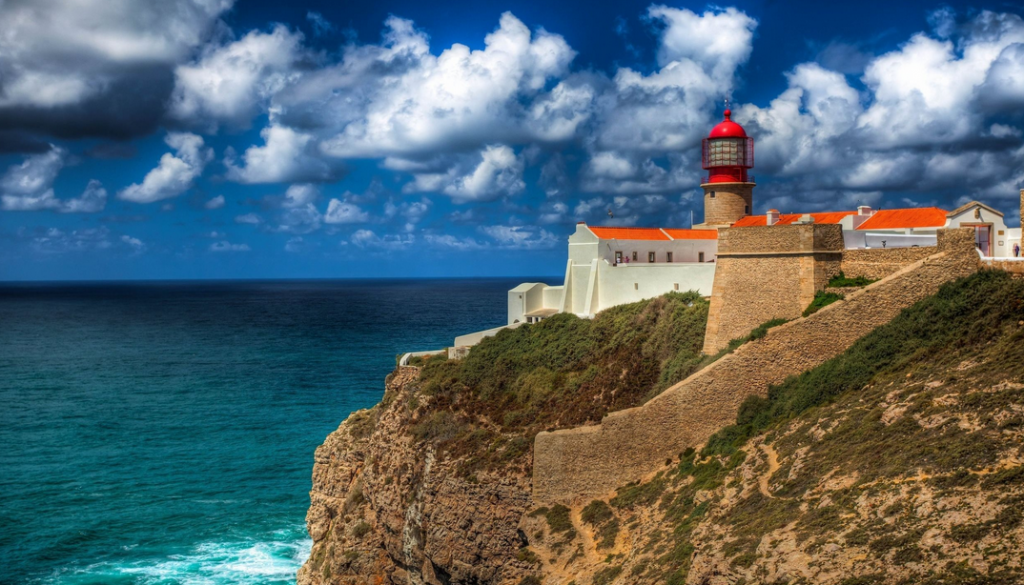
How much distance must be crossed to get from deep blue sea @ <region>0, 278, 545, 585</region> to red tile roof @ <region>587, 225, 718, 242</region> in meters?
18.1

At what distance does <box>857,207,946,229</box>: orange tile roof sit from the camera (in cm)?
2708

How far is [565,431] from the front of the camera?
21391 mm

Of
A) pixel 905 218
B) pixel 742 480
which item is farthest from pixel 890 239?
pixel 742 480

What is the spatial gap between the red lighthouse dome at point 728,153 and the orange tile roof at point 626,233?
10.9 ft

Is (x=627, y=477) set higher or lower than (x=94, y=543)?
higher

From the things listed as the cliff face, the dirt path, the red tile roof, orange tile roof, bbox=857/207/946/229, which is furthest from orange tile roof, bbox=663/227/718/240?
the dirt path

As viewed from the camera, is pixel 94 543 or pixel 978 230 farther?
pixel 94 543

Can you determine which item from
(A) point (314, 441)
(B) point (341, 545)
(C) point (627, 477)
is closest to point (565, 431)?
(C) point (627, 477)

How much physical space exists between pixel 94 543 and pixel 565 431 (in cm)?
2268

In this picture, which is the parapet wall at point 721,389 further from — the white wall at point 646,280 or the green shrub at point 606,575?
the white wall at point 646,280

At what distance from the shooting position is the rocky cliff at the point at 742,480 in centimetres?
1145

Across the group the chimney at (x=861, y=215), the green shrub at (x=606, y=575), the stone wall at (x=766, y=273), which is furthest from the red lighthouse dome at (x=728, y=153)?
the green shrub at (x=606, y=575)

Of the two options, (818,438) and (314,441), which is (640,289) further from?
(314,441)

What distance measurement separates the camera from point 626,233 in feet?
115
